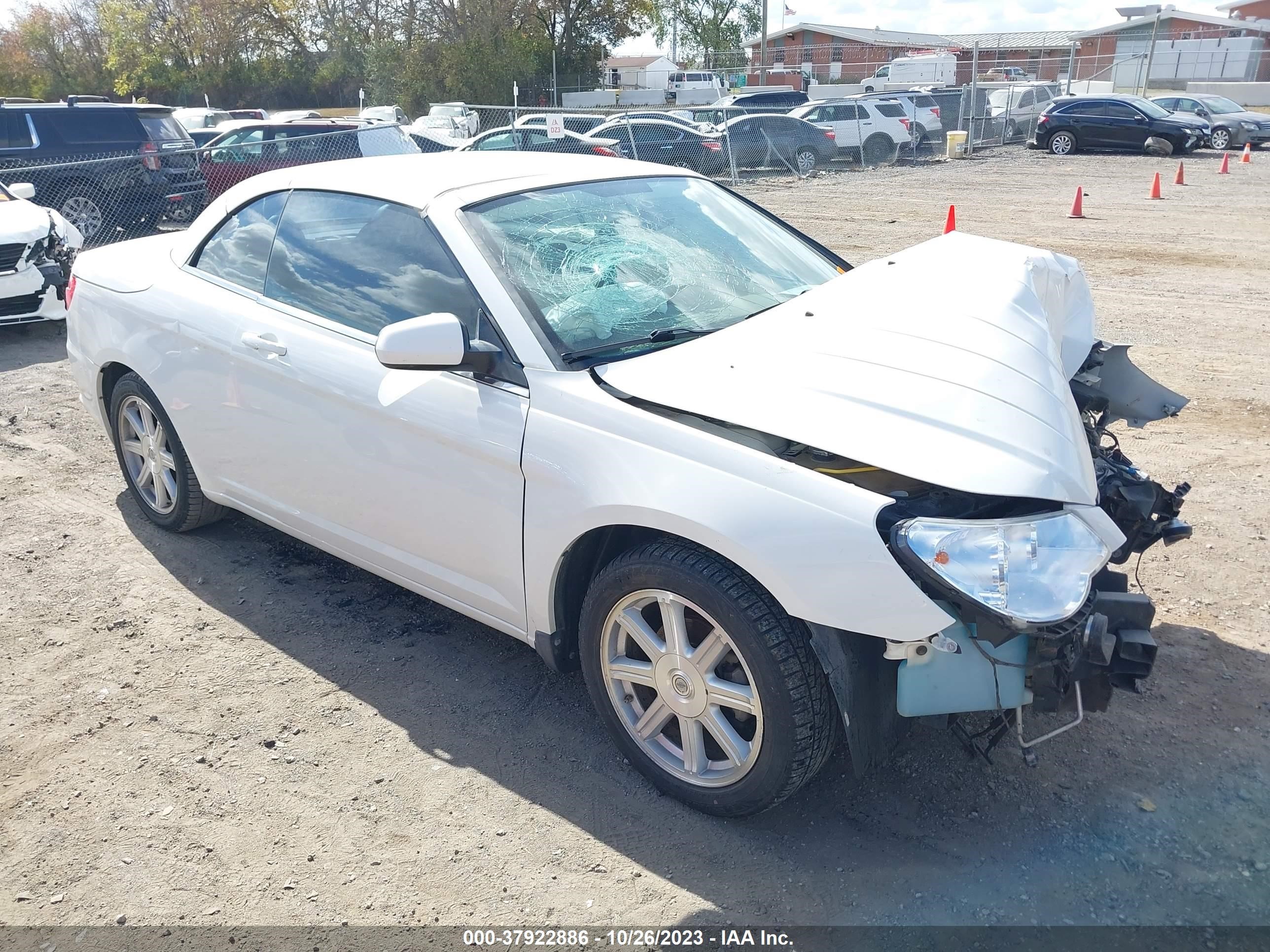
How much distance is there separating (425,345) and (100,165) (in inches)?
513

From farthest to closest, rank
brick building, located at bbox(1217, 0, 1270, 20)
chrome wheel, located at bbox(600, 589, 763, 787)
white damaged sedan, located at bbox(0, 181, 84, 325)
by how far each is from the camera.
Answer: brick building, located at bbox(1217, 0, 1270, 20) < white damaged sedan, located at bbox(0, 181, 84, 325) < chrome wheel, located at bbox(600, 589, 763, 787)

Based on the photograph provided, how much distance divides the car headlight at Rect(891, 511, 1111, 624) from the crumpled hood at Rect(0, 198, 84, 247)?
30.0ft

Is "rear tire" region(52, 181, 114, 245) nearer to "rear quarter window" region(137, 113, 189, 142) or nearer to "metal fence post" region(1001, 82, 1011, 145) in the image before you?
"rear quarter window" region(137, 113, 189, 142)

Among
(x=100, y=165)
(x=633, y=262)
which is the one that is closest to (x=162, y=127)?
(x=100, y=165)

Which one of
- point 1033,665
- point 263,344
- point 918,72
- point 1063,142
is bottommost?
point 1063,142

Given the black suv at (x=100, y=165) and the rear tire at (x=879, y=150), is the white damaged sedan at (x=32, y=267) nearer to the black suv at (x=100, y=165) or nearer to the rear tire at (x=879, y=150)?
the black suv at (x=100, y=165)

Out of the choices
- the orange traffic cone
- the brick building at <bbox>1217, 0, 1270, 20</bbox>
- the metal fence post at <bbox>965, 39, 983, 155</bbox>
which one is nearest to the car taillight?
the orange traffic cone

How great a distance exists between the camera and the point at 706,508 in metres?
2.71

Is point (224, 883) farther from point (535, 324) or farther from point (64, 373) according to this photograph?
point (64, 373)

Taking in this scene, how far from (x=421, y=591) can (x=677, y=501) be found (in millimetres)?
1317

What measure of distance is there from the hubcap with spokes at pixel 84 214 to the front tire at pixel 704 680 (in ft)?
42.9

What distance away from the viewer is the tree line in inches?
Answer: 1863

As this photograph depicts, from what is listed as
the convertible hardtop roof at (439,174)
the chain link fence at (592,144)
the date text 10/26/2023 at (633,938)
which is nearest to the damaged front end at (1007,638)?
the date text 10/26/2023 at (633,938)

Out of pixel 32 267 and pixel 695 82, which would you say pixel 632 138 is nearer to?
pixel 32 267
